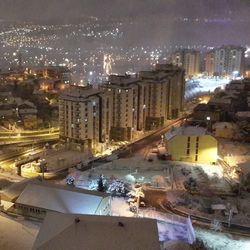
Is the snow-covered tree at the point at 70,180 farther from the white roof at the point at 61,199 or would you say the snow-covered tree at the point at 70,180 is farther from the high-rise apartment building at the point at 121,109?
the high-rise apartment building at the point at 121,109

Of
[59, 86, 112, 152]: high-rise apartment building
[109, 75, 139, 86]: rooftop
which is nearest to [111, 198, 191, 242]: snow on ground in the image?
[59, 86, 112, 152]: high-rise apartment building

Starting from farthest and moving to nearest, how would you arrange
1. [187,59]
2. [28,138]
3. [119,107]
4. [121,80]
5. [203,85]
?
[187,59] → [203,85] → [121,80] → [28,138] → [119,107]

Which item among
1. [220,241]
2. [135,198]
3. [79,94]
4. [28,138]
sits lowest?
[220,241]

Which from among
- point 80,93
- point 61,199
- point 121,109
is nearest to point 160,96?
point 121,109

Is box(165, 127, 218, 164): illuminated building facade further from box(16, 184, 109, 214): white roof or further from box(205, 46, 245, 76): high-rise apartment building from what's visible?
box(205, 46, 245, 76): high-rise apartment building

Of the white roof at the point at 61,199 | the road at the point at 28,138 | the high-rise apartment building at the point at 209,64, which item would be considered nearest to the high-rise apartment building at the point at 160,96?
the road at the point at 28,138

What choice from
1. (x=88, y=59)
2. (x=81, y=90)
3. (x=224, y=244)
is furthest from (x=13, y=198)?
(x=88, y=59)

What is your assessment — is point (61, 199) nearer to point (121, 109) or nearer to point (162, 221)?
point (162, 221)
